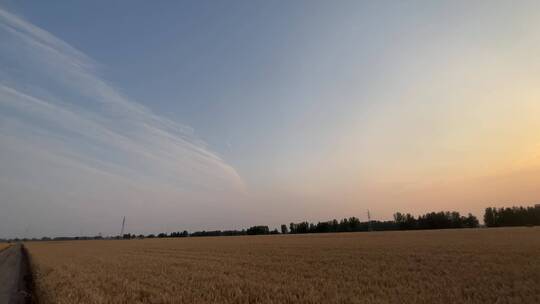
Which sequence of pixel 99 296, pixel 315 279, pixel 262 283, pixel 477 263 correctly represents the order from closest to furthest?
pixel 99 296 → pixel 262 283 → pixel 315 279 → pixel 477 263

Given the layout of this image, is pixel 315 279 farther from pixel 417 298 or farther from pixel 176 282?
pixel 176 282

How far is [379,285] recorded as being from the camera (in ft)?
41.2

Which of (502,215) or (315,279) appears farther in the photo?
(502,215)

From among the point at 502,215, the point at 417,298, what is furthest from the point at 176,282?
the point at 502,215

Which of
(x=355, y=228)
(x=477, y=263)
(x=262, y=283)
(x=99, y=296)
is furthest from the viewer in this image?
(x=355, y=228)

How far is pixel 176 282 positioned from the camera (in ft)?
47.4

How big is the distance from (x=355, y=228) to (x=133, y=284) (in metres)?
128

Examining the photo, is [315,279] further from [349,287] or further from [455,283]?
[455,283]

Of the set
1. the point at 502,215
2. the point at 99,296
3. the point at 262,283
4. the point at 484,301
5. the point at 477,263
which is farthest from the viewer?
the point at 502,215

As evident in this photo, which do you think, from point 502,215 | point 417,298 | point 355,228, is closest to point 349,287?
point 417,298

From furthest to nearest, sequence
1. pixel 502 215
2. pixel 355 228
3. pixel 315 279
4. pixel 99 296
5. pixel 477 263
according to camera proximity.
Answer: pixel 355 228 < pixel 502 215 < pixel 477 263 < pixel 315 279 < pixel 99 296

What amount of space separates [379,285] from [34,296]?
14852 millimetres

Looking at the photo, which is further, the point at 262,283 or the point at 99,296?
the point at 262,283

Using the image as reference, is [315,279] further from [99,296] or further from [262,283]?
[99,296]
